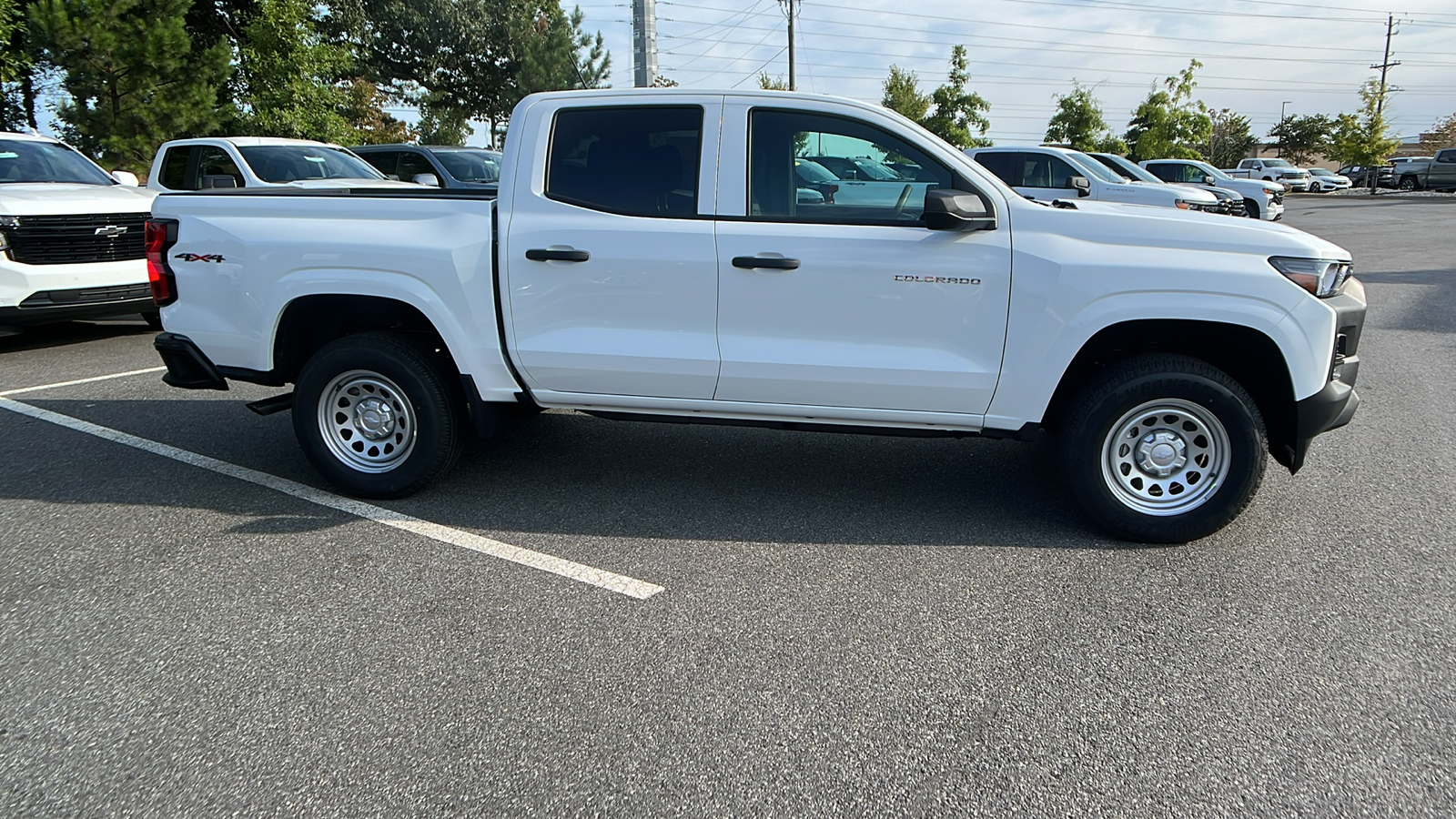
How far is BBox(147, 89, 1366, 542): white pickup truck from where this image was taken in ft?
13.5

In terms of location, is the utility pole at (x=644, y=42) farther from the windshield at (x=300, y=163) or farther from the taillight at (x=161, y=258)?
the taillight at (x=161, y=258)

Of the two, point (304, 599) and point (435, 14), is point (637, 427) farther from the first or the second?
point (435, 14)

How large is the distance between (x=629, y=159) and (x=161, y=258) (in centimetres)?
244

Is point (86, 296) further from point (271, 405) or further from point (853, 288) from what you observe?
point (853, 288)

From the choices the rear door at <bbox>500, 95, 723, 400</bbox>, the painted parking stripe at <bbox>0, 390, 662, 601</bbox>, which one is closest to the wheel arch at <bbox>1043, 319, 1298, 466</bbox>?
the rear door at <bbox>500, 95, 723, 400</bbox>

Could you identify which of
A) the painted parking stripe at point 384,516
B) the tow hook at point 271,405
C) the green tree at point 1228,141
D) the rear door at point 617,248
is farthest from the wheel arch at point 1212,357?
the green tree at point 1228,141

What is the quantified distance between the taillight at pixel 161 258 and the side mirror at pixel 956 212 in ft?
12.0

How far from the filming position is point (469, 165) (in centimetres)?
1501

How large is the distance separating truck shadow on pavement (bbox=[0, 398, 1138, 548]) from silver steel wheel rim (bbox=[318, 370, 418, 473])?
0.26m

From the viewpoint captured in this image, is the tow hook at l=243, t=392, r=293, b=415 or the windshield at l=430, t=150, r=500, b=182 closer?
the tow hook at l=243, t=392, r=293, b=415

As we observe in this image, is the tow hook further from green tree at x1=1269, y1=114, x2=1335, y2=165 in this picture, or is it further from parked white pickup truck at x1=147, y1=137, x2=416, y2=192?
green tree at x1=1269, y1=114, x2=1335, y2=165

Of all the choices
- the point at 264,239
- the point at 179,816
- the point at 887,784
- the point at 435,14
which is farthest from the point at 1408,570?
the point at 435,14

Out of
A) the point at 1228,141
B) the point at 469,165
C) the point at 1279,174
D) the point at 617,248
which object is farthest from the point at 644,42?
the point at 1228,141

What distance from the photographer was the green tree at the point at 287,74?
18.9m
